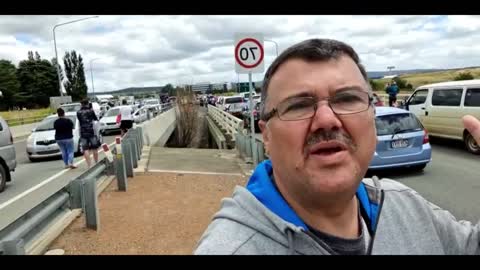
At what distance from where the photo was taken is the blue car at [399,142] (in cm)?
896

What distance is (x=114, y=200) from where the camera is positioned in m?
7.85

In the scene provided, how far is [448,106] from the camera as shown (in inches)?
508

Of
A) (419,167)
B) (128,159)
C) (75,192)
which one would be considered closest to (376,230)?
(75,192)

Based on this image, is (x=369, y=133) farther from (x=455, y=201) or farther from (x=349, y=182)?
(x=455, y=201)

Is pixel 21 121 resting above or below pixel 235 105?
below

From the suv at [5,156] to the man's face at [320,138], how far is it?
1037 cm

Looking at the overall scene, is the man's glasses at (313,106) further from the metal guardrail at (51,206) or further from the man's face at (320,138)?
the metal guardrail at (51,206)

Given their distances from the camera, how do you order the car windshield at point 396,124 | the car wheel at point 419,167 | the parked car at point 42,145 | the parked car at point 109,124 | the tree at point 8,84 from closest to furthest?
the car windshield at point 396,124 → the car wheel at point 419,167 → the parked car at point 42,145 → the parked car at point 109,124 → the tree at point 8,84

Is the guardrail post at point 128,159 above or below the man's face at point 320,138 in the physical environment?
below

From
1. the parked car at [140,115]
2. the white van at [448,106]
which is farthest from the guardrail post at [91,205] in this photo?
the parked car at [140,115]

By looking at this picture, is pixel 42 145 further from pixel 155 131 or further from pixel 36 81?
pixel 36 81

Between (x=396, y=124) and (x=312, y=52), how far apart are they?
8471 mm

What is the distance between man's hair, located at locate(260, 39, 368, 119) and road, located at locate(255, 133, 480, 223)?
5.21 meters
